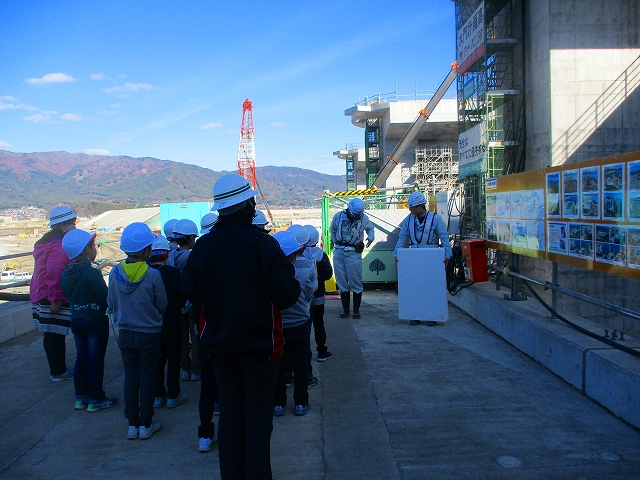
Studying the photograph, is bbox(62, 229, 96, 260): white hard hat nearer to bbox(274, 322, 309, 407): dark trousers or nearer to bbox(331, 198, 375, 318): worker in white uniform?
bbox(274, 322, 309, 407): dark trousers

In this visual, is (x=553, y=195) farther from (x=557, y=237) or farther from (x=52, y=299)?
(x=52, y=299)

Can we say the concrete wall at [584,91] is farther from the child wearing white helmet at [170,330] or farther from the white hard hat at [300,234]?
the child wearing white helmet at [170,330]

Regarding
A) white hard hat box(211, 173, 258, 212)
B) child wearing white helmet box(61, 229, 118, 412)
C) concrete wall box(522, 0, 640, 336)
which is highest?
concrete wall box(522, 0, 640, 336)

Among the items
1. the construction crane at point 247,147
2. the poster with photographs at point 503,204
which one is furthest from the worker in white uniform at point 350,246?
the construction crane at point 247,147

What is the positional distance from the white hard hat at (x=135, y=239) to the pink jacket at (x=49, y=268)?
1731 millimetres

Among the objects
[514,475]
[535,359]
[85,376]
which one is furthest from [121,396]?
[535,359]

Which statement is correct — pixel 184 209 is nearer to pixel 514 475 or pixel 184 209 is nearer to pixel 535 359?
pixel 535 359

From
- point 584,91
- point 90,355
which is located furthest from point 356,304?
point 584,91

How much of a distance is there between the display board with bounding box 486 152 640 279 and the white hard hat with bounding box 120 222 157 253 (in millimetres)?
3934

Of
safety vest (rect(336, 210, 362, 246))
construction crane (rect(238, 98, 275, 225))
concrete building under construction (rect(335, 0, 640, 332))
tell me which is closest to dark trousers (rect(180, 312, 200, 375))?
safety vest (rect(336, 210, 362, 246))

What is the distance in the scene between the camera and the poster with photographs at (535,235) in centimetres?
572

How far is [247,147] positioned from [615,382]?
74404 millimetres

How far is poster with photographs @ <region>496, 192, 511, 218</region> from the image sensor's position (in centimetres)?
669

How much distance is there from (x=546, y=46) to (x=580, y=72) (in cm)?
92
